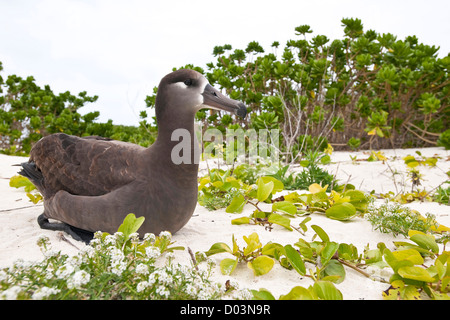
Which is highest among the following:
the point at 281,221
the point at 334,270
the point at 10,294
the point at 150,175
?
the point at 150,175

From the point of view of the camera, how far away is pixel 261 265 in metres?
1.69

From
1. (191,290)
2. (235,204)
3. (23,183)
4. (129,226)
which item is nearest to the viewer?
(191,290)

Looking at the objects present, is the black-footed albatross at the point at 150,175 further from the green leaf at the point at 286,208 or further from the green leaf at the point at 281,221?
the green leaf at the point at 286,208

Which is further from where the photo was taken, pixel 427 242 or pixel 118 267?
pixel 427 242

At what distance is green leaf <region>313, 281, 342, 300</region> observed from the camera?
1364 millimetres

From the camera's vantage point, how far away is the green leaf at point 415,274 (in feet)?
4.84

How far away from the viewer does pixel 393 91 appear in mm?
7359

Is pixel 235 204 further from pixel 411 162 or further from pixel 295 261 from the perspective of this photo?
pixel 411 162

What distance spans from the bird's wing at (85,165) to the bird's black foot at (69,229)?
0.88 ft

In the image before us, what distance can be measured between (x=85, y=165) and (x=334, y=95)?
5421 millimetres

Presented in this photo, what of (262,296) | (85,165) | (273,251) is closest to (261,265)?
(273,251)

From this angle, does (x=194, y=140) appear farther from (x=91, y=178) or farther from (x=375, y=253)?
(x=375, y=253)
